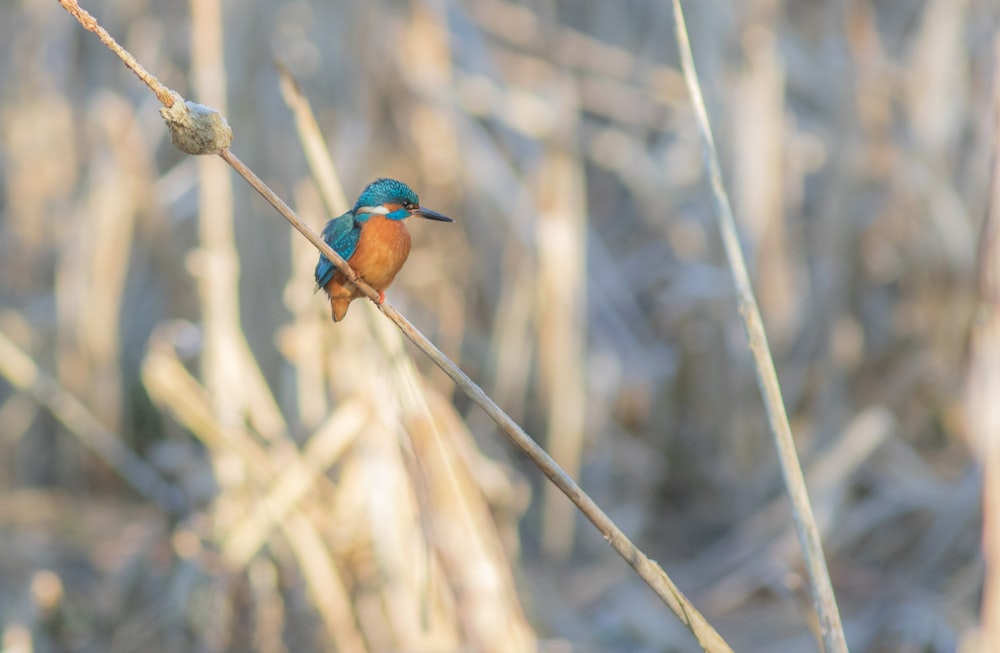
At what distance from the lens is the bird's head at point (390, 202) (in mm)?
1111

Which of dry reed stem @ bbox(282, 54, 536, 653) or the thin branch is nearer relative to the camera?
the thin branch

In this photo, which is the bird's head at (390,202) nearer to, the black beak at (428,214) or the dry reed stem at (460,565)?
the black beak at (428,214)

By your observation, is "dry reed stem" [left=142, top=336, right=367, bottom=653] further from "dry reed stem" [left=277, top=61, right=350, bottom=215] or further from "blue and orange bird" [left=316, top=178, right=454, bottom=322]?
"blue and orange bird" [left=316, top=178, right=454, bottom=322]

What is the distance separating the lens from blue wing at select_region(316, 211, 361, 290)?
122cm

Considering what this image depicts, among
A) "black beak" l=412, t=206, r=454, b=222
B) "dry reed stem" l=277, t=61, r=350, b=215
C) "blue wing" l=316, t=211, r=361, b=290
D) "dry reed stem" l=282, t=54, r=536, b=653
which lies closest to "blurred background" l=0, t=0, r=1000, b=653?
"dry reed stem" l=282, t=54, r=536, b=653

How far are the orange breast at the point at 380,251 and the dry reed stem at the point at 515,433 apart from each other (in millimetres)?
93

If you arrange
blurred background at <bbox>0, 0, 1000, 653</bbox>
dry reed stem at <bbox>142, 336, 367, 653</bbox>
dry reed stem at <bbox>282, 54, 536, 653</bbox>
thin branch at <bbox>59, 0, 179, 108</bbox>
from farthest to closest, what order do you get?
blurred background at <bbox>0, 0, 1000, 653</bbox>, dry reed stem at <bbox>142, 336, 367, 653</bbox>, dry reed stem at <bbox>282, 54, 536, 653</bbox>, thin branch at <bbox>59, 0, 179, 108</bbox>

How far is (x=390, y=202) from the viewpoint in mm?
1144

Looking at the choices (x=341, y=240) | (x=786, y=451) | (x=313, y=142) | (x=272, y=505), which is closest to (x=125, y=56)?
(x=341, y=240)

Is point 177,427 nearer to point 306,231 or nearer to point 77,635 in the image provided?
point 77,635

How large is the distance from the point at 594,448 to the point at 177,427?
4.33ft

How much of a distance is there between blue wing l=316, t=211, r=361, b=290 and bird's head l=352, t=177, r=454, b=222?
0.9 inches

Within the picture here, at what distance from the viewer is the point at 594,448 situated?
350 centimetres

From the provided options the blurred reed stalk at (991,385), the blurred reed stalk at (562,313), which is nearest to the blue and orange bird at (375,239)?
the blurred reed stalk at (991,385)
